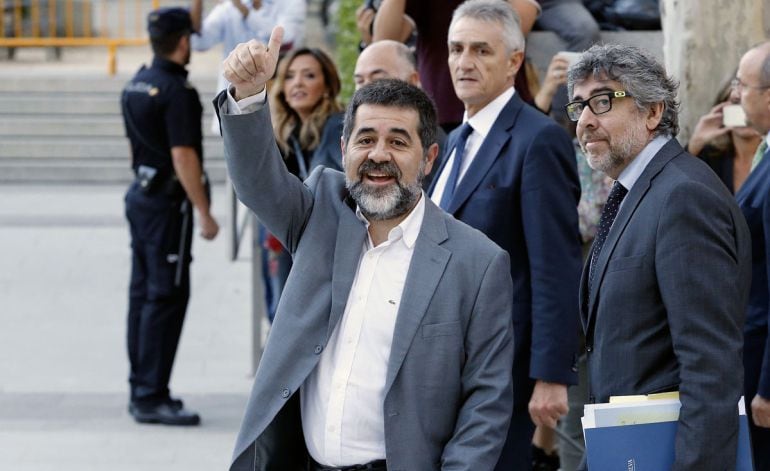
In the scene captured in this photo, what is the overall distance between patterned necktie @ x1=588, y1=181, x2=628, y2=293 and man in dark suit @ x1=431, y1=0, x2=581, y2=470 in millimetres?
732

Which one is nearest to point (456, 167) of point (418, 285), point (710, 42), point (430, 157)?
point (430, 157)

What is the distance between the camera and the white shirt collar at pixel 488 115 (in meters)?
4.68

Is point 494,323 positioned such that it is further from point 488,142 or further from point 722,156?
point 722,156

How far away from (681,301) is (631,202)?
335mm

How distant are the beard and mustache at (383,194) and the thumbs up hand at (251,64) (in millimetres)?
390

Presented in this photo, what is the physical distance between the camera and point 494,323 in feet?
11.6

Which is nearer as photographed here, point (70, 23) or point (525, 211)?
point (525, 211)

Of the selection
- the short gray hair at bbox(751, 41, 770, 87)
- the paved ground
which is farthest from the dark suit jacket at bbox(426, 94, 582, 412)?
the paved ground

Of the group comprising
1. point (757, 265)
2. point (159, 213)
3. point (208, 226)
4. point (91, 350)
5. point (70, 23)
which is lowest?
point (91, 350)

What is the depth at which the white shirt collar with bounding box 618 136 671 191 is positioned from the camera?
140 inches

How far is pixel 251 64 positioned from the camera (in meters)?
3.36

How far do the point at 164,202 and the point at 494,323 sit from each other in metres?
4.30

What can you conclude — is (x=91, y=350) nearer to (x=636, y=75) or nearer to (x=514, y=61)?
(x=514, y=61)

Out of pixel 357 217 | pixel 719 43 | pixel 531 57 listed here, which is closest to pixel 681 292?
pixel 357 217
